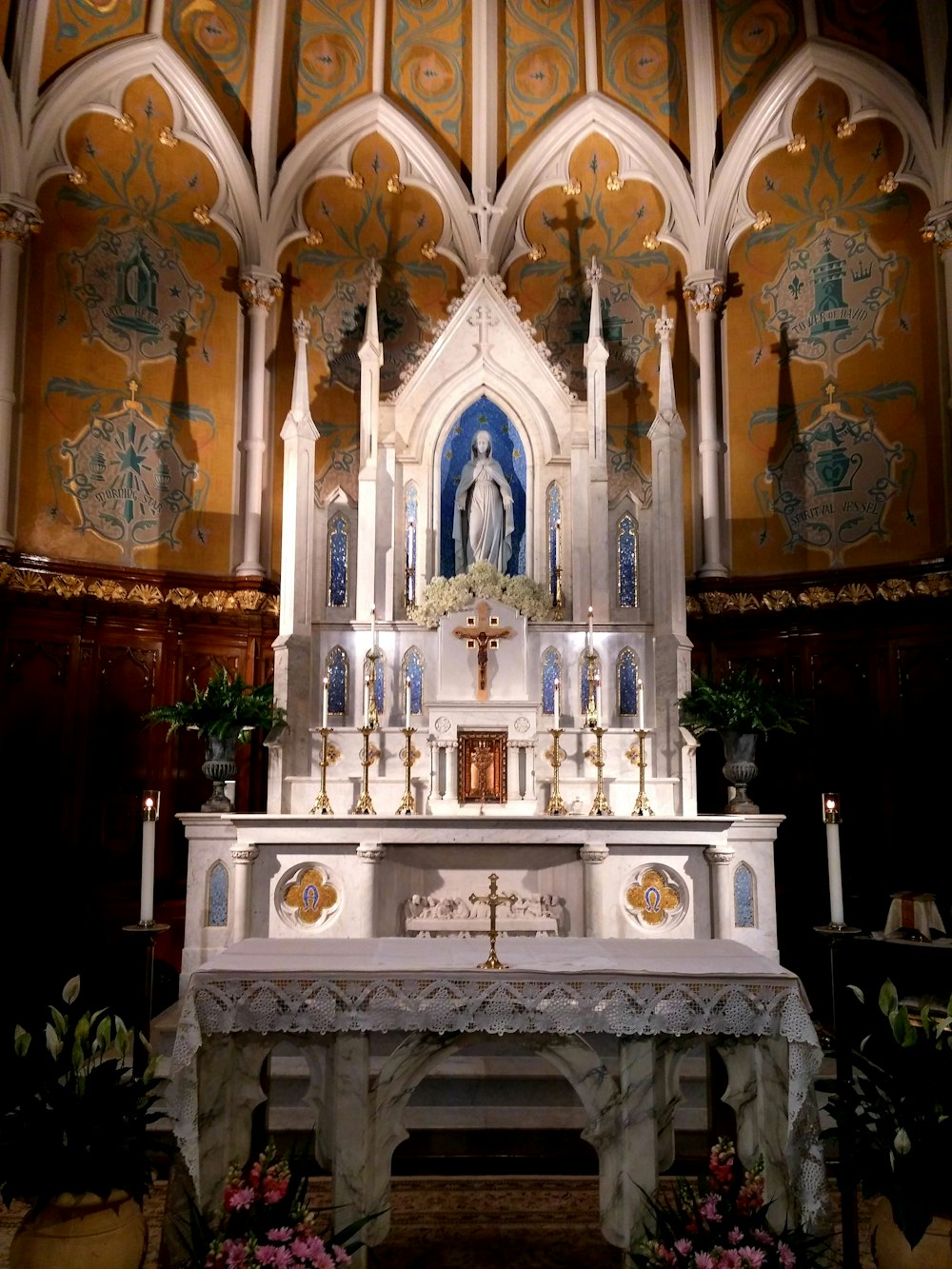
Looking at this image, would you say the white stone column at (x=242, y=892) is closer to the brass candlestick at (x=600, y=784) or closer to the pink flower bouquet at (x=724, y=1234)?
the brass candlestick at (x=600, y=784)

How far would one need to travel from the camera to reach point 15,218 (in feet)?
34.4

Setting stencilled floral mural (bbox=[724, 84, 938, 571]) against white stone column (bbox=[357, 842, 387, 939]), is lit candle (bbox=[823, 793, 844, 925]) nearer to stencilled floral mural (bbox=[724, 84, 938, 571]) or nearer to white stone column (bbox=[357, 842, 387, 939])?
white stone column (bbox=[357, 842, 387, 939])

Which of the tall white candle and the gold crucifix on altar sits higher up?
the gold crucifix on altar

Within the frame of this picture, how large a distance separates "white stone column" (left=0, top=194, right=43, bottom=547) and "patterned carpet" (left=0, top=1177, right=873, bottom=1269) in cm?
685

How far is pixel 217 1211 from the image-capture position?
4.55m

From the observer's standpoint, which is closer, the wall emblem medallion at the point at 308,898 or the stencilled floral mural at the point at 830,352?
the wall emblem medallion at the point at 308,898

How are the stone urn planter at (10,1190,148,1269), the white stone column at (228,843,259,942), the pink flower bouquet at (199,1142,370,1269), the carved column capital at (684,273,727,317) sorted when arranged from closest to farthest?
the pink flower bouquet at (199,1142,370,1269), the stone urn planter at (10,1190,148,1269), the white stone column at (228,843,259,942), the carved column capital at (684,273,727,317)

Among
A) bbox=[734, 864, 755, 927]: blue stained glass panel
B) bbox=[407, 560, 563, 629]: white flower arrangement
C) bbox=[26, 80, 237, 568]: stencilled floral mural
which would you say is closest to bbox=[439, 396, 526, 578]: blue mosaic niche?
bbox=[407, 560, 563, 629]: white flower arrangement

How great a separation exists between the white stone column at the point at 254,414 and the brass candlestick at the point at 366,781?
250 centimetres

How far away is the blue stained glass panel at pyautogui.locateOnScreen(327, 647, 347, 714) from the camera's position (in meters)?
10.6

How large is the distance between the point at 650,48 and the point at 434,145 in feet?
8.81

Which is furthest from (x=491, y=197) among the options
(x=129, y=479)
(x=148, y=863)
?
(x=148, y=863)

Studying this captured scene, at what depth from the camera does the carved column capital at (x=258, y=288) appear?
39.5 ft

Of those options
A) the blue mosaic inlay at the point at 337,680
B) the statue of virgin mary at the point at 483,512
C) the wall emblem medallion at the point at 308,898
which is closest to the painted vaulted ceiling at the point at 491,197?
the statue of virgin mary at the point at 483,512
